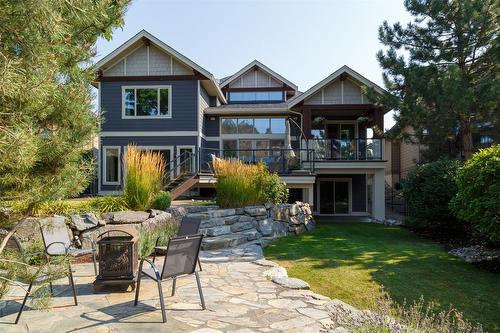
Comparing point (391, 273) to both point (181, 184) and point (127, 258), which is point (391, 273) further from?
point (181, 184)

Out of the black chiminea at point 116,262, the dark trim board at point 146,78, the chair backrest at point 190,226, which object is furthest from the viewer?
the dark trim board at point 146,78

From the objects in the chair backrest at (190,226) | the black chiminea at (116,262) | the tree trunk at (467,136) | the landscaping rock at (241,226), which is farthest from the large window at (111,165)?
the tree trunk at (467,136)

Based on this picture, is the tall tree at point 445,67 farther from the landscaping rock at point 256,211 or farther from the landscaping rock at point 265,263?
the landscaping rock at point 265,263

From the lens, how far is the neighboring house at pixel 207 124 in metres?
15.5

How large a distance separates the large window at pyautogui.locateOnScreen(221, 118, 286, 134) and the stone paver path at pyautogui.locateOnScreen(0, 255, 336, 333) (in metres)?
13.3

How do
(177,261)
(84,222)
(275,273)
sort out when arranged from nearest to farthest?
(177,261) < (275,273) < (84,222)

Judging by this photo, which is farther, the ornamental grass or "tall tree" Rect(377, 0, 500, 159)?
"tall tree" Rect(377, 0, 500, 159)

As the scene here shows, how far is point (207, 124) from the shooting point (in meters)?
18.2

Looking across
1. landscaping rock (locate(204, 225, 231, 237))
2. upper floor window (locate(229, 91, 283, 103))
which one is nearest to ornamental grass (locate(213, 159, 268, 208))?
landscaping rock (locate(204, 225, 231, 237))

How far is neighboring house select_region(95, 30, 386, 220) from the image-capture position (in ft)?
50.8

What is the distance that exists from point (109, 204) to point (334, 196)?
40.2ft

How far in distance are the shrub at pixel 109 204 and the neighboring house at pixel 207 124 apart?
18.8 feet

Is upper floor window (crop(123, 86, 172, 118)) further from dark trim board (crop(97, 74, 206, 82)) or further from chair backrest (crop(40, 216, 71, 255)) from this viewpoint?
chair backrest (crop(40, 216, 71, 255))

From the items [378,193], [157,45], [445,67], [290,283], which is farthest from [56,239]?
[378,193]
